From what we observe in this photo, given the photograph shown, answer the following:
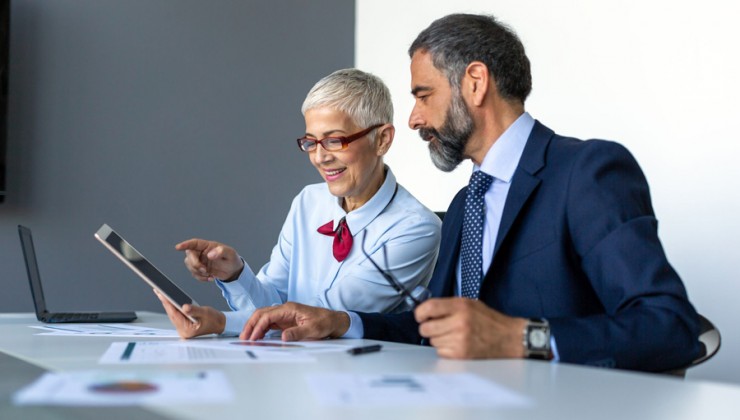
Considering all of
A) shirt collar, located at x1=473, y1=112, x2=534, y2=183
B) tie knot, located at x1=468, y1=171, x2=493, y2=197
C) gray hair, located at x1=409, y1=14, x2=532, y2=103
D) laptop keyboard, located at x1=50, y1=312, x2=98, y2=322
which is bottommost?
laptop keyboard, located at x1=50, y1=312, x2=98, y2=322

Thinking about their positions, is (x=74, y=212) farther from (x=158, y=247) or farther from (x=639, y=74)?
(x=639, y=74)

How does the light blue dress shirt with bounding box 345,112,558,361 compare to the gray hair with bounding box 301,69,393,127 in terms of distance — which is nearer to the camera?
the light blue dress shirt with bounding box 345,112,558,361

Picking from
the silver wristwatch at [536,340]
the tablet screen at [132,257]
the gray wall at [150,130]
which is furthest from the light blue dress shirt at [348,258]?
the gray wall at [150,130]

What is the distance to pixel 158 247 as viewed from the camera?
13.5 feet

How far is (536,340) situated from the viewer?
140cm

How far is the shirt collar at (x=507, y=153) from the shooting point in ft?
6.35

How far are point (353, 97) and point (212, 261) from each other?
0.65 m

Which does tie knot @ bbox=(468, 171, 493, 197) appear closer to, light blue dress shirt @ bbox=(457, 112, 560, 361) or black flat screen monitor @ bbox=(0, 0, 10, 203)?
light blue dress shirt @ bbox=(457, 112, 560, 361)

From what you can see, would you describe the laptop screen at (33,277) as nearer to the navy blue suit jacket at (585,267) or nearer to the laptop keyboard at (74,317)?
the laptop keyboard at (74,317)

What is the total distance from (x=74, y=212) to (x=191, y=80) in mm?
865

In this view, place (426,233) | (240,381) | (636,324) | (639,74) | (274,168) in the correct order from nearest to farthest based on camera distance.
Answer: (240,381), (636,324), (426,233), (639,74), (274,168)

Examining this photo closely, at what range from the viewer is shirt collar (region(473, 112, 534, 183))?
193cm

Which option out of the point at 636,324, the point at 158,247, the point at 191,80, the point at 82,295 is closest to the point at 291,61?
the point at 191,80

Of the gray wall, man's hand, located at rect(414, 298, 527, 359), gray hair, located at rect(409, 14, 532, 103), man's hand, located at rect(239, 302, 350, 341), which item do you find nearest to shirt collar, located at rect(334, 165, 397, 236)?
gray hair, located at rect(409, 14, 532, 103)
